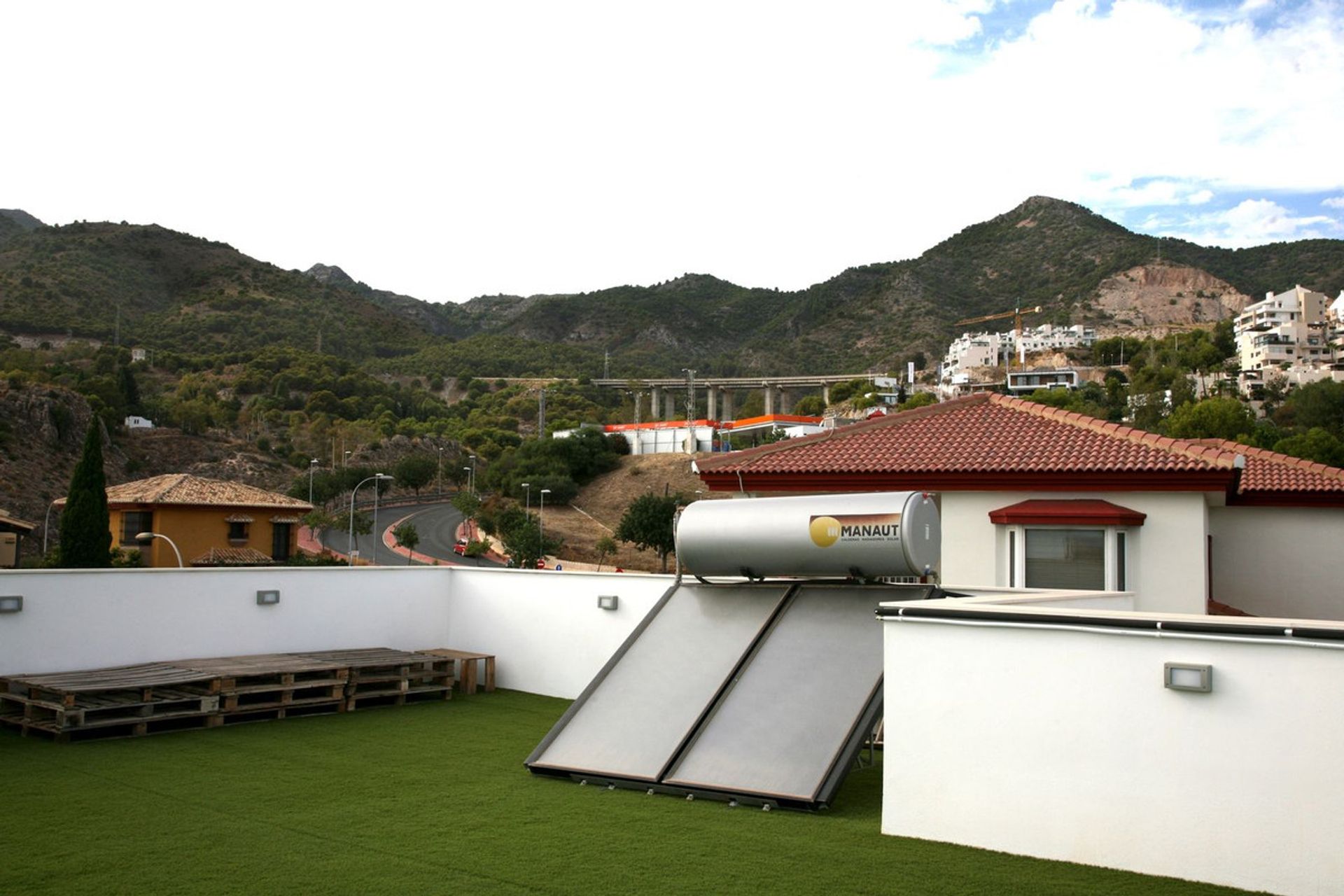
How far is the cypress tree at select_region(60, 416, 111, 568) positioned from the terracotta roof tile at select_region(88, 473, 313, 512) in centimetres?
888

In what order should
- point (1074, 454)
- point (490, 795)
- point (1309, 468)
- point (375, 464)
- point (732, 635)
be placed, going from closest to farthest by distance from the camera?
point (490, 795) < point (732, 635) < point (1074, 454) < point (1309, 468) < point (375, 464)

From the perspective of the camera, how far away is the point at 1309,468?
57.7 ft

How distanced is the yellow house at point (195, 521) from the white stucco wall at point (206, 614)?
36617 millimetres

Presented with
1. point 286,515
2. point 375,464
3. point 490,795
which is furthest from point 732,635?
point 375,464

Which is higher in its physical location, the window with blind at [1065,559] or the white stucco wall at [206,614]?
the window with blind at [1065,559]

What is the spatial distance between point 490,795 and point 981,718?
355 centimetres

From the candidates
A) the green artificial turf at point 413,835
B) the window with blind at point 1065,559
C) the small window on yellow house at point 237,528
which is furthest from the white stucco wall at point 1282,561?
the small window on yellow house at point 237,528

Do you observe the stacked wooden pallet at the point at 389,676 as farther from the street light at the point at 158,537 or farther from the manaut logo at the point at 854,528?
the manaut logo at the point at 854,528

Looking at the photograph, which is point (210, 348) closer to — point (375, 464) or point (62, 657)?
point (375, 464)

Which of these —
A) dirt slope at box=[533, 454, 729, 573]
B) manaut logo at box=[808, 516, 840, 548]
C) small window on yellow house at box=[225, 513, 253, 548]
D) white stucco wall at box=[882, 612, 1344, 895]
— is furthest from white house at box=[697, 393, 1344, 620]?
dirt slope at box=[533, 454, 729, 573]

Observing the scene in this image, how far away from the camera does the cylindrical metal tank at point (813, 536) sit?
881cm

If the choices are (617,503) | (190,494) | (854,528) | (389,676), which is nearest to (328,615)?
(389,676)

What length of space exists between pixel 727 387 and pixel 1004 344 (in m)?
39.4

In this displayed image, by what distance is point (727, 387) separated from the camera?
14738 cm
